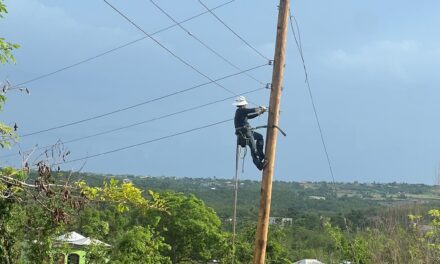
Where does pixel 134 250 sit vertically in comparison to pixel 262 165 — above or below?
below

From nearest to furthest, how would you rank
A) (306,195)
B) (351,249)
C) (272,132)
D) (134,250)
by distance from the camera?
(272,132) < (134,250) < (351,249) < (306,195)

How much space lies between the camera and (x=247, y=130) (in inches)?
472

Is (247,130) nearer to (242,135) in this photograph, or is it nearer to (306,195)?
(242,135)

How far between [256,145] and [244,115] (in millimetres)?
583

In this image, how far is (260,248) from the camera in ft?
36.1

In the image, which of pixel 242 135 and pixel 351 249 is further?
pixel 351 249

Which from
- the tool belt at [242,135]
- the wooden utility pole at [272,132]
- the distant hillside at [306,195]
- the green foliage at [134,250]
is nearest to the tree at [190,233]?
the green foliage at [134,250]

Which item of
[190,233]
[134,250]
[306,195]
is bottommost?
[190,233]

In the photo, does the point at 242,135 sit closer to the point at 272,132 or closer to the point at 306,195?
the point at 272,132

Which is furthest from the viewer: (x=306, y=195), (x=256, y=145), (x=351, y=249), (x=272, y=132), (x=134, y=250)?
(x=306, y=195)

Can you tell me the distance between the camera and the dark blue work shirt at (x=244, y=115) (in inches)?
472

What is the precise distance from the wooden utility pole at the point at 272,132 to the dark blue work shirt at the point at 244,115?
77 cm

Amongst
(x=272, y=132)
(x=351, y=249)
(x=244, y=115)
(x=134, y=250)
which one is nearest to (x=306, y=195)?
(x=351, y=249)

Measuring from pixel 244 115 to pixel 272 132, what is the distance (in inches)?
38.4
